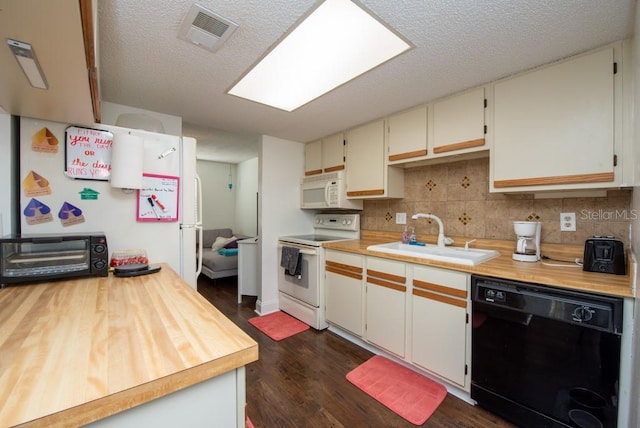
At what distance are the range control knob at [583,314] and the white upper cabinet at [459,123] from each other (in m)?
1.13

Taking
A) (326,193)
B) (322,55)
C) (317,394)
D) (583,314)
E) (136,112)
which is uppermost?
(322,55)

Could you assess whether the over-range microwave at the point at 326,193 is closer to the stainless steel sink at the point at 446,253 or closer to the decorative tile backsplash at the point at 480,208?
the decorative tile backsplash at the point at 480,208

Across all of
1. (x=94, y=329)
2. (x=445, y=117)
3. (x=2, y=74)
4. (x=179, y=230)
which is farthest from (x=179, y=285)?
(x=445, y=117)

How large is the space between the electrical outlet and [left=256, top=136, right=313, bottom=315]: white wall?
8.40 ft

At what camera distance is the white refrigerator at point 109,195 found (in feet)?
4.53

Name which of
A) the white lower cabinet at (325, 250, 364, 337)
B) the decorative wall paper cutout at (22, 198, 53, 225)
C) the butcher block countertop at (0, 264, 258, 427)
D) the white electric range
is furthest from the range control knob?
the decorative wall paper cutout at (22, 198, 53, 225)

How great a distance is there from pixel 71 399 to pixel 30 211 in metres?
1.39

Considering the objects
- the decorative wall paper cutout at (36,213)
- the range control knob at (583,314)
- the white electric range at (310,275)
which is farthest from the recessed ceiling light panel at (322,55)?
the range control knob at (583,314)

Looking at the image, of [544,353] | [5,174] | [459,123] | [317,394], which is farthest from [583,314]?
[5,174]

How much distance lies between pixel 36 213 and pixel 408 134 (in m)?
2.55

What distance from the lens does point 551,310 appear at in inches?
53.5

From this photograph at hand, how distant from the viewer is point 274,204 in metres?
3.26

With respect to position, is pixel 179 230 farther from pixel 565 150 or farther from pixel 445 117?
pixel 565 150

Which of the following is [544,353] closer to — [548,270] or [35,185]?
[548,270]
